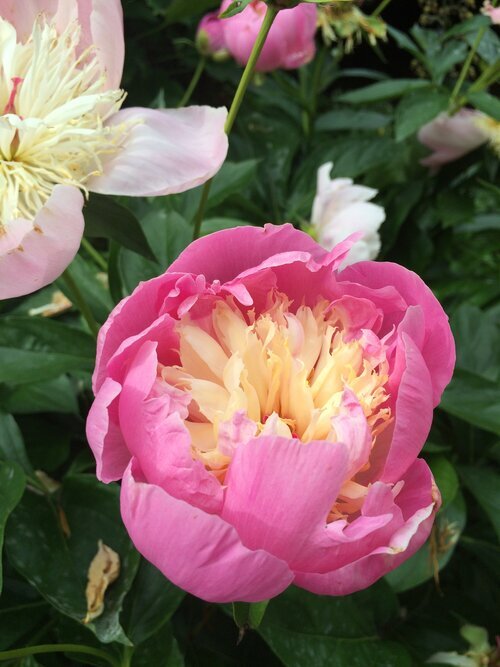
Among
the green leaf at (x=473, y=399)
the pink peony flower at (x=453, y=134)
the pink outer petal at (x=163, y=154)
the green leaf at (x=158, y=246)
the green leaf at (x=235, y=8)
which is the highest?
the green leaf at (x=235, y=8)

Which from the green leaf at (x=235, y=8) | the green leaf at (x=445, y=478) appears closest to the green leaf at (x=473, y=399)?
the green leaf at (x=445, y=478)

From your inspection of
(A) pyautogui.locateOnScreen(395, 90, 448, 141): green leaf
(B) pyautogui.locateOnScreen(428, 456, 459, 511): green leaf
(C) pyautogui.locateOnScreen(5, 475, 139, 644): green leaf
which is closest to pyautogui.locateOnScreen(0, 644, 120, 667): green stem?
(C) pyautogui.locateOnScreen(5, 475, 139, 644): green leaf

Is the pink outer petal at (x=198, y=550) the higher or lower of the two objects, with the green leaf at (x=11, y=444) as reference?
higher

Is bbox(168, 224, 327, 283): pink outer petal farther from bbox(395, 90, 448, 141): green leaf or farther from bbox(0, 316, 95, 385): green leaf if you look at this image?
bbox(395, 90, 448, 141): green leaf

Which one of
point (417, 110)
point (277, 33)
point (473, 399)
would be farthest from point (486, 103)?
point (473, 399)

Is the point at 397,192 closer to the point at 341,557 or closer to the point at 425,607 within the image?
the point at 425,607

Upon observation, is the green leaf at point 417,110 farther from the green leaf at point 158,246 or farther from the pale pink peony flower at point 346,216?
the green leaf at point 158,246

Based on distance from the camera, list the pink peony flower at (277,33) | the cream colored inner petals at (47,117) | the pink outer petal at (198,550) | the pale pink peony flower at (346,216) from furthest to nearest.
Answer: the pink peony flower at (277,33)
the pale pink peony flower at (346,216)
the cream colored inner petals at (47,117)
the pink outer petal at (198,550)
